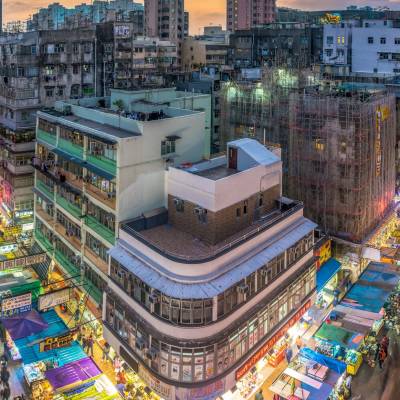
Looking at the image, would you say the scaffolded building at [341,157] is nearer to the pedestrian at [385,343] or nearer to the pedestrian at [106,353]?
the pedestrian at [385,343]

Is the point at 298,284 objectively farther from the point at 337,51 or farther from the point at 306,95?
the point at 337,51

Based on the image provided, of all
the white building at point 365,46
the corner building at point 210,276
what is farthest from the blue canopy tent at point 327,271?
the white building at point 365,46

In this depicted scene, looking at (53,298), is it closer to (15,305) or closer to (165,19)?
(15,305)

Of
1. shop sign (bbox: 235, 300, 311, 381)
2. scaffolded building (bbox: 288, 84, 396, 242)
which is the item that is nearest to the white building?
scaffolded building (bbox: 288, 84, 396, 242)

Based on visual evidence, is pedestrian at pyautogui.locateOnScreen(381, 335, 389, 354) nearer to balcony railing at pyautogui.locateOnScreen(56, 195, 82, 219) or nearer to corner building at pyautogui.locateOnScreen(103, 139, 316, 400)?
corner building at pyautogui.locateOnScreen(103, 139, 316, 400)

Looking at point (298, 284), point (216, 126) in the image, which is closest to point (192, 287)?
point (298, 284)

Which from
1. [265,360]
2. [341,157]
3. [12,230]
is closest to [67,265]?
[12,230]

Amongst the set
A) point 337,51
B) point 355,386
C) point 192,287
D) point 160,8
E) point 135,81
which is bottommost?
point 355,386
